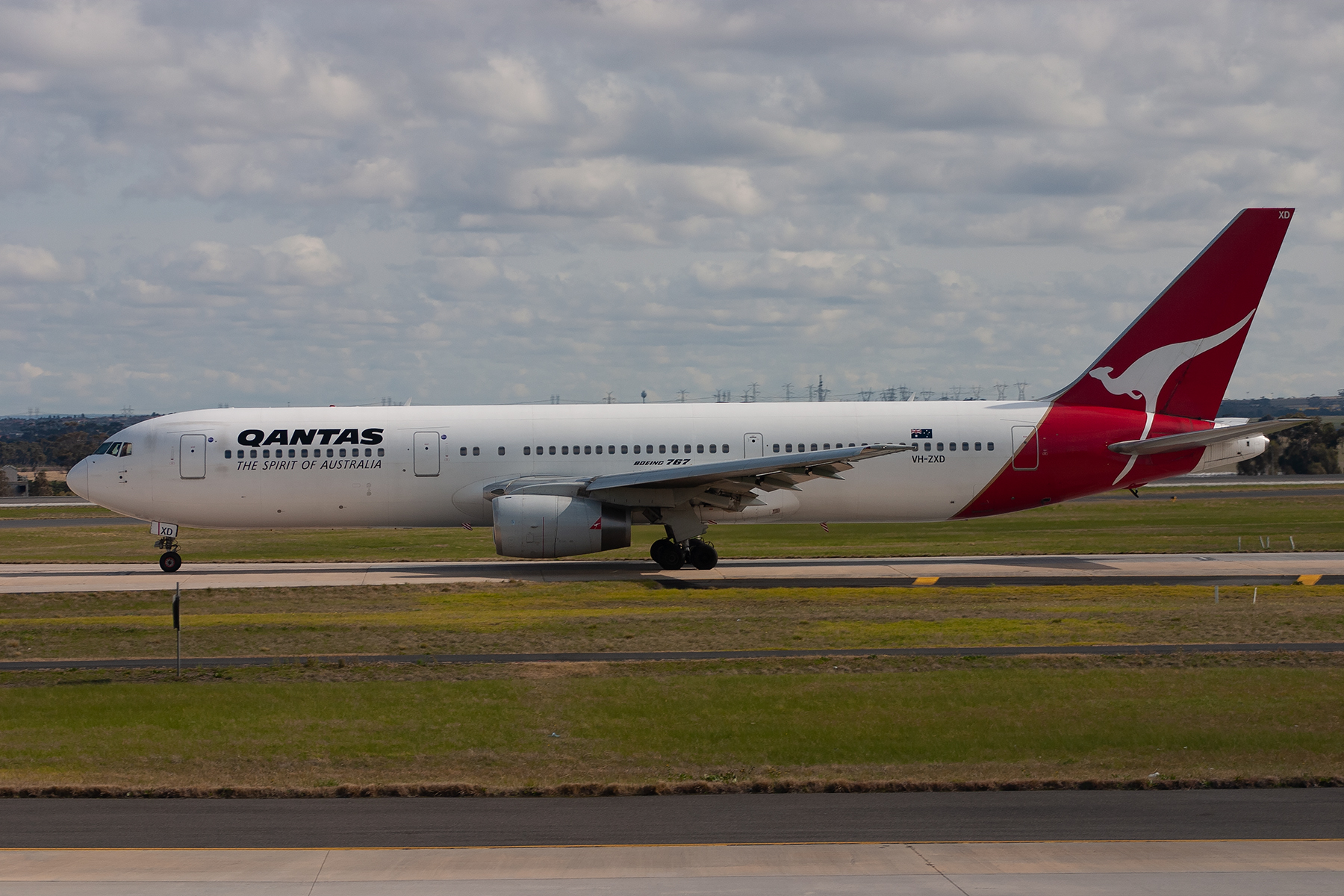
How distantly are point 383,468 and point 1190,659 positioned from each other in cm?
2126

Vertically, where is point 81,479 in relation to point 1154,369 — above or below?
below

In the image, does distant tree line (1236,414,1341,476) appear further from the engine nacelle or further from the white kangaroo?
the engine nacelle

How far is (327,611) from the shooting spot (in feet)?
85.2

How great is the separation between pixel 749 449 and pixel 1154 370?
1146 centimetres

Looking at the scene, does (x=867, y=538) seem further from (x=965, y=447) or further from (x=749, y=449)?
(x=749, y=449)

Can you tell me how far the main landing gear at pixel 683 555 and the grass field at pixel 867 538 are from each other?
16.0 ft

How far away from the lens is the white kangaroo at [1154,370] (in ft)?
112

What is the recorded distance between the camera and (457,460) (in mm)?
33344

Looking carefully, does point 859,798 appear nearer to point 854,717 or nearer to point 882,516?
point 854,717

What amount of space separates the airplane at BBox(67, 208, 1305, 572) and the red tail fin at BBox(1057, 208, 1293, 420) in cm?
4

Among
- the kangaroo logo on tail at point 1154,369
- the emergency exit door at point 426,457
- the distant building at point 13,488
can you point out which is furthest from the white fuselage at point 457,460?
the distant building at point 13,488

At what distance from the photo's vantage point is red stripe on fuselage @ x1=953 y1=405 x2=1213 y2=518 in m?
33.5

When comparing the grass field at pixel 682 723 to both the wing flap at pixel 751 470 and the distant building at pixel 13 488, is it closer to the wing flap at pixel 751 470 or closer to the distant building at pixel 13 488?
the wing flap at pixel 751 470

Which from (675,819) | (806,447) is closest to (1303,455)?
(806,447)
